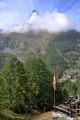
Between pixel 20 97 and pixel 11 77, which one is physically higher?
pixel 11 77

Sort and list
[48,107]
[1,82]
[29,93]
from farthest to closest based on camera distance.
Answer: [48,107] → [29,93] → [1,82]

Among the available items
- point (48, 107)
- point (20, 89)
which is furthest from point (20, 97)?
point (48, 107)

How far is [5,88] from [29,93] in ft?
24.8

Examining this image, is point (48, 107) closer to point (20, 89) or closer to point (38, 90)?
point (38, 90)

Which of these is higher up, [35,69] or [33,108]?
[35,69]

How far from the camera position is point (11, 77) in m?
61.9

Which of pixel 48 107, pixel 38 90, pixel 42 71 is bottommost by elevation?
pixel 48 107

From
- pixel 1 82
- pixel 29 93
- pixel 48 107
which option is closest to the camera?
pixel 1 82

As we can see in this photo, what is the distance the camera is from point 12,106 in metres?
62.0

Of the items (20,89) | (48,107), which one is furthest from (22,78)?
(48,107)

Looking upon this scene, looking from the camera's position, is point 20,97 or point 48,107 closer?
point 20,97

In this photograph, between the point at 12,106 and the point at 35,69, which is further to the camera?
the point at 35,69

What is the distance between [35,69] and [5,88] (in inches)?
394

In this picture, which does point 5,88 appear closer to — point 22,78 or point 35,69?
point 22,78
